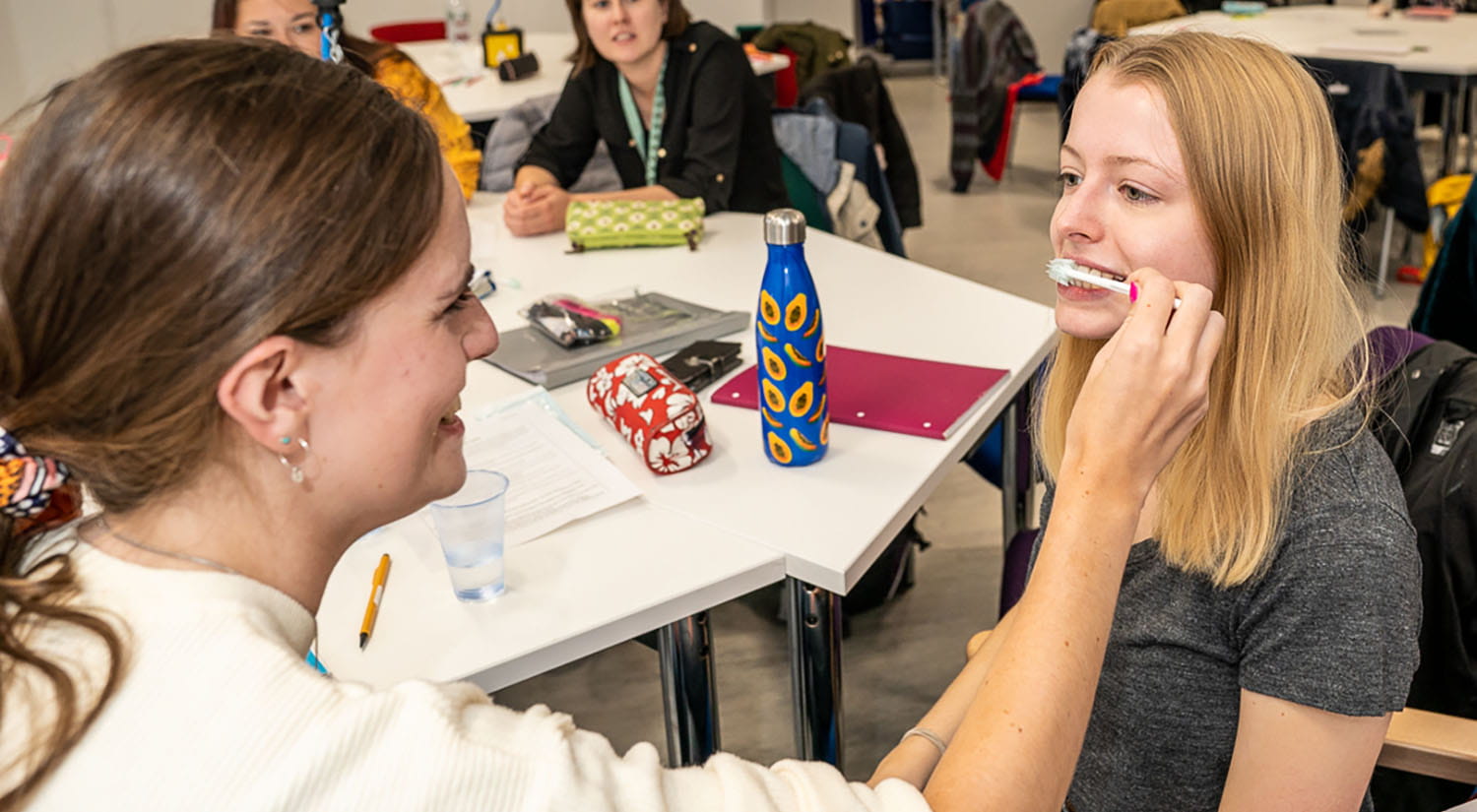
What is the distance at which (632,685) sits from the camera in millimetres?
2434

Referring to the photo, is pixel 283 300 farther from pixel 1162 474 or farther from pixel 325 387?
pixel 1162 474

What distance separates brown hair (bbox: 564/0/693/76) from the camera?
2838 millimetres

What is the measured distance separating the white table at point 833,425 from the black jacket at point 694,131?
0.17 metres

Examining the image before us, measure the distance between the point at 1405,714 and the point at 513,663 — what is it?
2.95 feet

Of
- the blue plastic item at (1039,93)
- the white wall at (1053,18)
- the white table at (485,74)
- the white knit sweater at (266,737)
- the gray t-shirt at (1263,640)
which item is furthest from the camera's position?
the white wall at (1053,18)

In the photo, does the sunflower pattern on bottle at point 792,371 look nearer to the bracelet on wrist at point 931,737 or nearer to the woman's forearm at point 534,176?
the bracelet on wrist at point 931,737

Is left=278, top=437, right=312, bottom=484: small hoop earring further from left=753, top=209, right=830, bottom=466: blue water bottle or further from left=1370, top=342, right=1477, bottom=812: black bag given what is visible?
left=1370, top=342, right=1477, bottom=812: black bag

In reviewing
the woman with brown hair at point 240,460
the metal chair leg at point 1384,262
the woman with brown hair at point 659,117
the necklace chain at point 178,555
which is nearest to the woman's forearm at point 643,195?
the woman with brown hair at point 659,117

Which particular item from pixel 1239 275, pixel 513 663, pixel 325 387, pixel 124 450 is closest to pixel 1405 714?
pixel 1239 275

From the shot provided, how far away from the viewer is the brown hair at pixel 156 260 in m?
0.72

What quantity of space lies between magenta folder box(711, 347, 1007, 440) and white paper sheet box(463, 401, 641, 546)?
0.24m

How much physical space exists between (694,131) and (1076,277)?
1808mm


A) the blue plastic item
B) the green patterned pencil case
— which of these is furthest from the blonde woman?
the blue plastic item

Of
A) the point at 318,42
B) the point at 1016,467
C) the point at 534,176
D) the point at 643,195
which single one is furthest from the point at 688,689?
the point at 318,42
